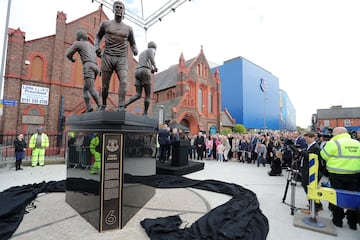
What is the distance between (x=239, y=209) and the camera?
12.0 feet

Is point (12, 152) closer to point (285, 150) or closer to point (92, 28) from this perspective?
point (92, 28)

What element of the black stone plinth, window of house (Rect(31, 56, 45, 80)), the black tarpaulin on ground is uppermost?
window of house (Rect(31, 56, 45, 80))

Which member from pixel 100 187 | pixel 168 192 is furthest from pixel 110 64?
pixel 168 192

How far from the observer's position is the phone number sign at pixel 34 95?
38.4ft

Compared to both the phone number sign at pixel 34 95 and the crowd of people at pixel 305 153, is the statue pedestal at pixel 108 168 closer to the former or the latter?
the crowd of people at pixel 305 153

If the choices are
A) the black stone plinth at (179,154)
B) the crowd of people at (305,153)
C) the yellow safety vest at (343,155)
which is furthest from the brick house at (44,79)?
the yellow safety vest at (343,155)

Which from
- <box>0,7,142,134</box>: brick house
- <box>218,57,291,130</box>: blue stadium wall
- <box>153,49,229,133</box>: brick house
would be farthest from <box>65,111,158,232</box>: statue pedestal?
<box>218,57,291,130</box>: blue stadium wall

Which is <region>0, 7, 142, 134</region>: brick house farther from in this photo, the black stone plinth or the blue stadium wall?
the blue stadium wall

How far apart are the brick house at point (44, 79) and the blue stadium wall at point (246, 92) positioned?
3287 centimetres

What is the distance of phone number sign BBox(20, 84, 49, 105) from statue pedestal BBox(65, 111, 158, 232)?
11.4 m

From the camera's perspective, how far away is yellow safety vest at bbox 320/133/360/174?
3084 mm

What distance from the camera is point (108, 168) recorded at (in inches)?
114

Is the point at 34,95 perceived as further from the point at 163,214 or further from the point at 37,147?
the point at 163,214

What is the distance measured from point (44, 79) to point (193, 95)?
18.6m
